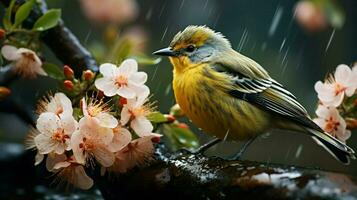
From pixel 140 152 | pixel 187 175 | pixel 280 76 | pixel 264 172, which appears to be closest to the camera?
pixel 264 172

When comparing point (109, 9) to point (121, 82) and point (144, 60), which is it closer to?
point (144, 60)

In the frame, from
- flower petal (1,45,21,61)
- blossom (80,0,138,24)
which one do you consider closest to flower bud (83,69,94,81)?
flower petal (1,45,21,61)

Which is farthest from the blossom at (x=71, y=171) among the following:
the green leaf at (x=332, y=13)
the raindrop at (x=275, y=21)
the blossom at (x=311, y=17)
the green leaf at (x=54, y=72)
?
the raindrop at (x=275, y=21)

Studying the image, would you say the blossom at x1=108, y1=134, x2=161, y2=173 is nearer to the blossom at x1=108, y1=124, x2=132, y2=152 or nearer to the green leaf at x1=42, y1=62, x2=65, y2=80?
the blossom at x1=108, y1=124, x2=132, y2=152

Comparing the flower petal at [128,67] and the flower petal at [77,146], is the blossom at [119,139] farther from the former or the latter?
the flower petal at [128,67]

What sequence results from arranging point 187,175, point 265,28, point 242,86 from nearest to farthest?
point 187,175 → point 242,86 → point 265,28

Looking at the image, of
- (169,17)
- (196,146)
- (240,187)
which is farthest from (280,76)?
(240,187)

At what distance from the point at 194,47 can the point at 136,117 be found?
A: 2.71 feet

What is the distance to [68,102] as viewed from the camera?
2365 millimetres

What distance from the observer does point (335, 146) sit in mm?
2643

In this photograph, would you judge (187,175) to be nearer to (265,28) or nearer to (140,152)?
Result: (140,152)

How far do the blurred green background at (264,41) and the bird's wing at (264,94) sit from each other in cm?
334

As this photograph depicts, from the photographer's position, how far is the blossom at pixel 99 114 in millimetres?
2312

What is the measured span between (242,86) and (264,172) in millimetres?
983
